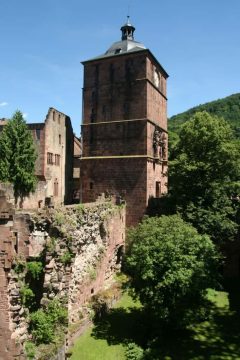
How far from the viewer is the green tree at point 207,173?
2172 cm

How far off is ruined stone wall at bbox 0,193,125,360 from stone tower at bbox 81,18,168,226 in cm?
809

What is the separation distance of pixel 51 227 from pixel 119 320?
254 inches

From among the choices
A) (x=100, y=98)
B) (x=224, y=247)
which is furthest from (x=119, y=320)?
(x=100, y=98)

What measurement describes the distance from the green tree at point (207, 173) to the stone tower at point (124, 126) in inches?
106

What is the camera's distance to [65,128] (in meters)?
37.5

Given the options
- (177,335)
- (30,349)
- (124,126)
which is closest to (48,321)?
(30,349)

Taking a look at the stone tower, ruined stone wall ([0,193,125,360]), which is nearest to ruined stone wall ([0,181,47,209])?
the stone tower

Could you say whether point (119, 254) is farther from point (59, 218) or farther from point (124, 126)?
point (59, 218)

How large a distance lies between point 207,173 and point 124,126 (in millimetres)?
6845

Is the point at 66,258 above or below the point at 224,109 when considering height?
below

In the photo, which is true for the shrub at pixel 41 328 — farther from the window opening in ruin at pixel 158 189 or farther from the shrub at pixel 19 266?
the window opening in ruin at pixel 158 189

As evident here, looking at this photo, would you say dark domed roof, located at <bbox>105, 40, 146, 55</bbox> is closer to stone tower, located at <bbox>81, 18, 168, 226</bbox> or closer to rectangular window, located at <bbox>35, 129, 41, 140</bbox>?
stone tower, located at <bbox>81, 18, 168, 226</bbox>

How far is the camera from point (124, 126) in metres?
25.9

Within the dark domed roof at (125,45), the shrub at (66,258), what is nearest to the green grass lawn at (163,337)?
the shrub at (66,258)
